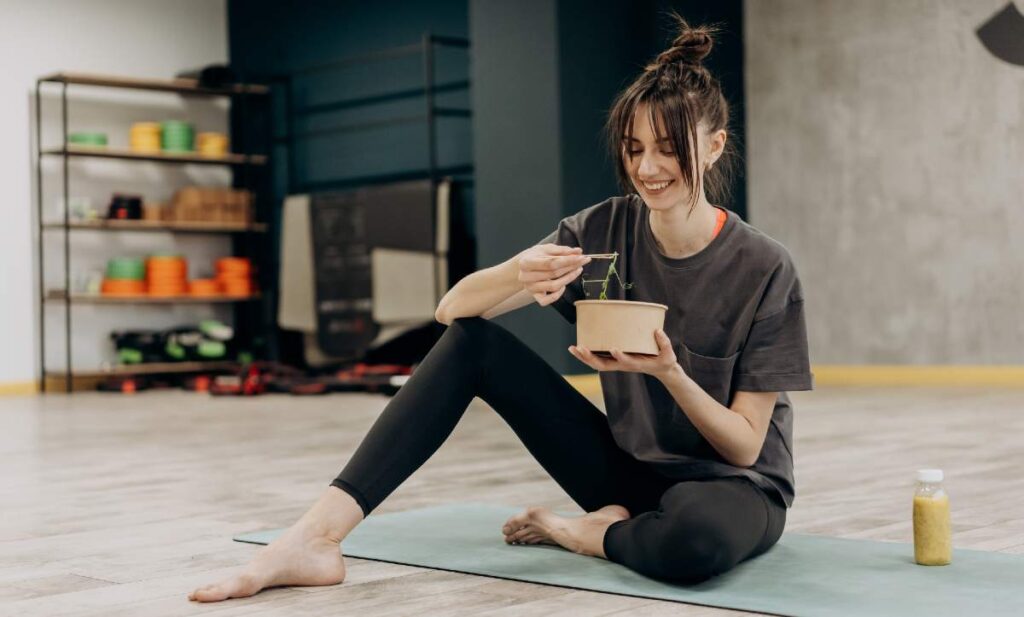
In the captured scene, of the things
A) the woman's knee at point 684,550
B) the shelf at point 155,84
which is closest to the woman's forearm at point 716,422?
the woman's knee at point 684,550

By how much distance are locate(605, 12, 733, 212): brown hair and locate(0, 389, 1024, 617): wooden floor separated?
0.59m

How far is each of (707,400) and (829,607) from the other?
11.8 inches

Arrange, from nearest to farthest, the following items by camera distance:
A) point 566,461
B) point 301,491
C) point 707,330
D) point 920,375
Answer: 1. point 707,330
2. point 566,461
3. point 301,491
4. point 920,375

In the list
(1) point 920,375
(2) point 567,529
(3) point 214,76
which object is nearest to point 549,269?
(2) point 567,529

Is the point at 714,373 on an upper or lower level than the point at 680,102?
lower

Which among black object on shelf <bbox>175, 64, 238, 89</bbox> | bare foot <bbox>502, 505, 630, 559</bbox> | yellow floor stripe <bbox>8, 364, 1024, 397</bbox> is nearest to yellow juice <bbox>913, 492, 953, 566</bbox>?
bare foot <bbox>502, 505, 630, 559</bbox>

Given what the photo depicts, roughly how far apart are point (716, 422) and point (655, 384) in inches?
6.7

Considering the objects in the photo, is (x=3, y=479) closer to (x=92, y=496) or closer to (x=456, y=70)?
(x=92, y=496)

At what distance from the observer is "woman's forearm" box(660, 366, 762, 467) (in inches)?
68.4

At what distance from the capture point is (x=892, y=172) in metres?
6.62

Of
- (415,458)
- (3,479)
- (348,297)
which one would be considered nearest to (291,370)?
(348,297)

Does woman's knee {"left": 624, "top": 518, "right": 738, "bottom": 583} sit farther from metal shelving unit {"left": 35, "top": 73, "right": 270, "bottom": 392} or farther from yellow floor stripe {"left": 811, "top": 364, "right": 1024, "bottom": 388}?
metal shelving unit {"left": 35, "top": 73, "right": 270, "bottom": 392}

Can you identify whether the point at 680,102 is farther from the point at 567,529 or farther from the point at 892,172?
the point at 892,172

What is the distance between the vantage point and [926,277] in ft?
21.4
